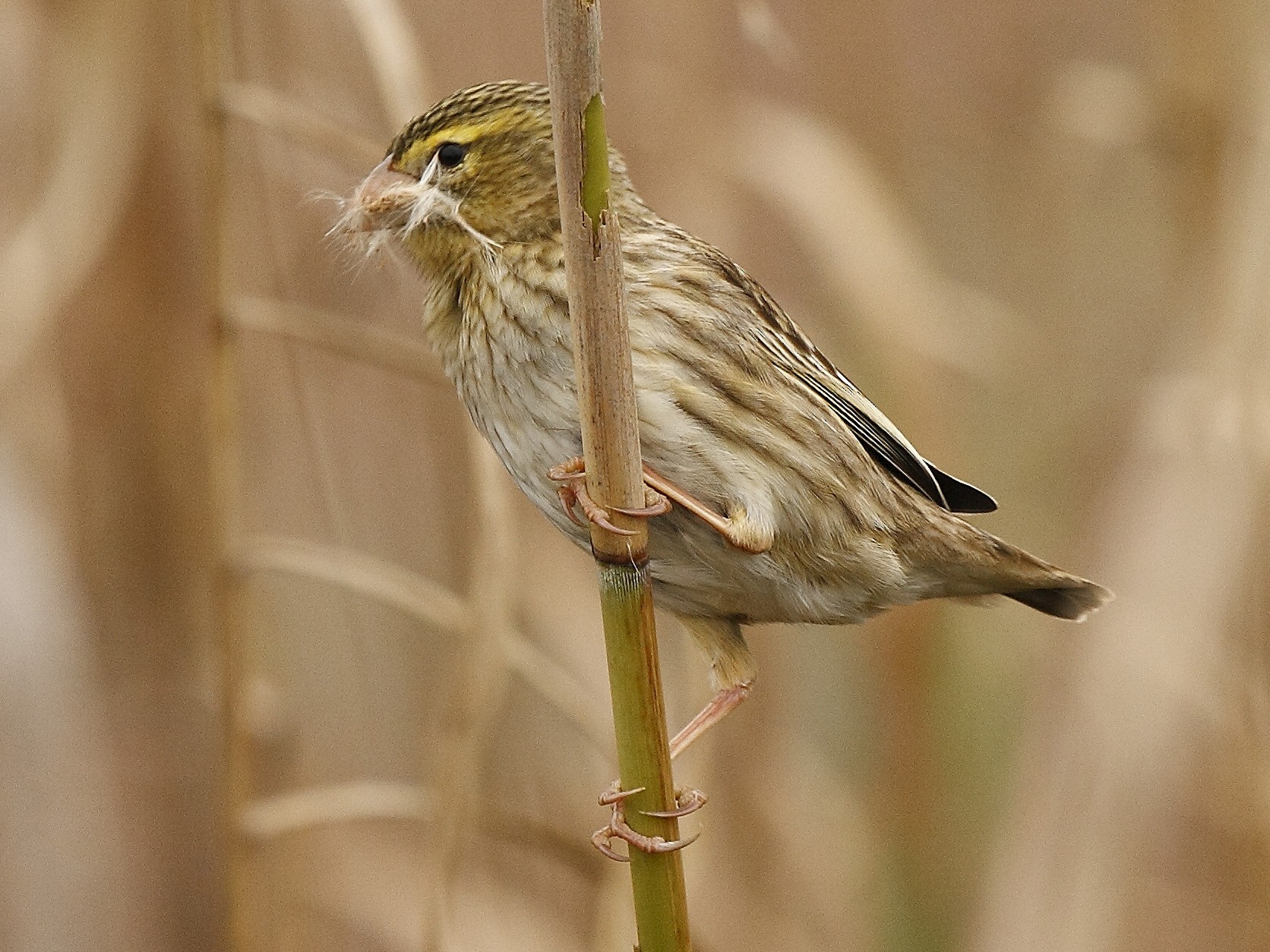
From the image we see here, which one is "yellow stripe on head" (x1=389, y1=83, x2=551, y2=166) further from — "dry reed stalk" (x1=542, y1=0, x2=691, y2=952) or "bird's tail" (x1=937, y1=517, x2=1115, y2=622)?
"bird's tail" (x1=937, y1=517, x2=1115, y2=622)

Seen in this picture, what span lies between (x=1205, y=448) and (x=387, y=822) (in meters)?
1.61

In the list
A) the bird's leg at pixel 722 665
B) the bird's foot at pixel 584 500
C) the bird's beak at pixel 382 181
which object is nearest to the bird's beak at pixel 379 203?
the bird's beak at pixel 382 181

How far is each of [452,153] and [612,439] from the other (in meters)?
0.69

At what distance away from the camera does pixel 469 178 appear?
6.18 feet

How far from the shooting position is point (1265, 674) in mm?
2330

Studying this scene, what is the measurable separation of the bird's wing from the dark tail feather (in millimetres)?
197

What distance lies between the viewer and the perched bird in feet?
5.98

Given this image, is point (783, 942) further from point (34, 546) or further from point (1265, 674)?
point (34, 546)

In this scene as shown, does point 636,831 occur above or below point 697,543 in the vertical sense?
below

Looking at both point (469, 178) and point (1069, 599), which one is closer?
point (469, 178)

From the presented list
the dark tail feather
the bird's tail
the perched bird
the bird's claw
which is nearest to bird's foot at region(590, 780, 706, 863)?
the bird's claw

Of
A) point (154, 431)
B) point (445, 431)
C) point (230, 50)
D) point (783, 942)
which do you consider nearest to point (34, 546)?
point (154, 431)

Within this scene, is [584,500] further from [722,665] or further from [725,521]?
[722,665]

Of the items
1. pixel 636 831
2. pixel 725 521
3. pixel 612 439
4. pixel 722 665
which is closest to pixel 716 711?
pixel 722 665
